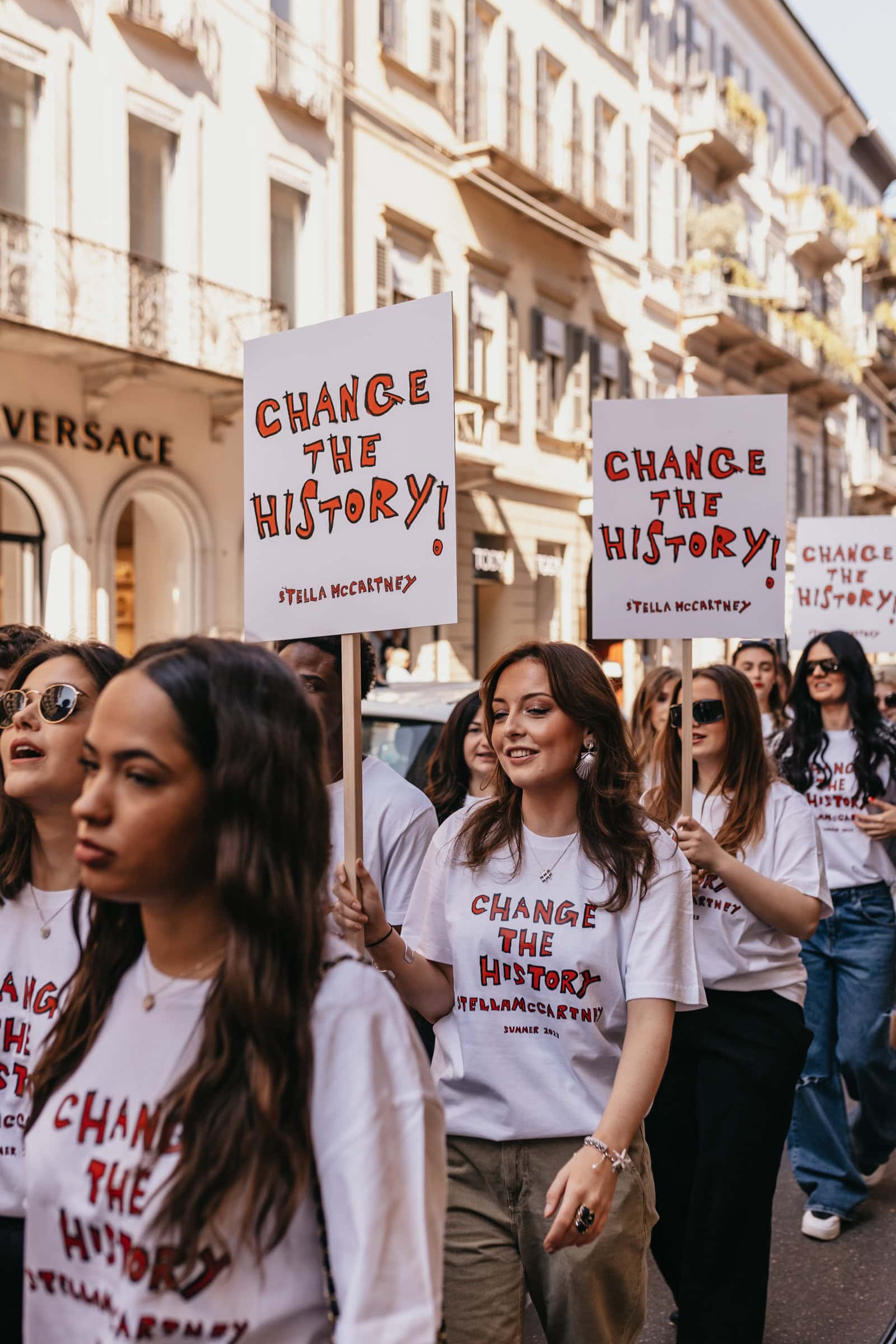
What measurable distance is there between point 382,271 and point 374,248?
30cm

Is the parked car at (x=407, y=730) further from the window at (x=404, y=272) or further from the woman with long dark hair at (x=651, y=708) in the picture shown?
the window at (x=404, y=272)

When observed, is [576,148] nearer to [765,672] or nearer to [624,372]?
[624,372]

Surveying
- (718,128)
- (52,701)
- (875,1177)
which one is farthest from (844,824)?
(718,128)

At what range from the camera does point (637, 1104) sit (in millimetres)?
2752

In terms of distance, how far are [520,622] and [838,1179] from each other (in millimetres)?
17683

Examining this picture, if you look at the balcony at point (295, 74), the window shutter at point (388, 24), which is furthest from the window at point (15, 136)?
the window shutter at point (388, 24)

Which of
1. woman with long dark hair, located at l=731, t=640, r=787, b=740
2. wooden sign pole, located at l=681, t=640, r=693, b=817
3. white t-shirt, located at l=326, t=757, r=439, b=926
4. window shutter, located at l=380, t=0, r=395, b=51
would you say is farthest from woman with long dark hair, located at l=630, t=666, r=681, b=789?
window shutter, located at l=380, t=0, r=395, b=51

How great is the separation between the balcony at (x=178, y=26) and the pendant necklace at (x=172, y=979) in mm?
14697

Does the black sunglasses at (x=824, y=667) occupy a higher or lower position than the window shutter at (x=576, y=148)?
lower

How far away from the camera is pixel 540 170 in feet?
73.8

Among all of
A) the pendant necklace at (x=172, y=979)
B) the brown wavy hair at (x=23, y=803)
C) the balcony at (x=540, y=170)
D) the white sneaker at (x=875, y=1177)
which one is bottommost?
the white sneaker at (x=875, y=1177)

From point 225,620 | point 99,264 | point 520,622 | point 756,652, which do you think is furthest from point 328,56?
point 756,652

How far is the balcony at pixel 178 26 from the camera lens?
48.3ft

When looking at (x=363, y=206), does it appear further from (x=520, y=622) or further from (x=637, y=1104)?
(x=637, y=1104)
